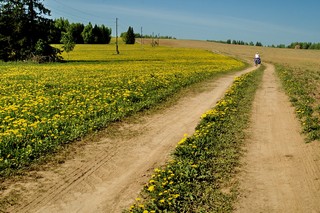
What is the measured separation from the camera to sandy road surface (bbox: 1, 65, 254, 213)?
20.2 ft

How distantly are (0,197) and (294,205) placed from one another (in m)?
5.81

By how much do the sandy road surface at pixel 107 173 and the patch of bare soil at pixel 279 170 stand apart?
89.3 inches

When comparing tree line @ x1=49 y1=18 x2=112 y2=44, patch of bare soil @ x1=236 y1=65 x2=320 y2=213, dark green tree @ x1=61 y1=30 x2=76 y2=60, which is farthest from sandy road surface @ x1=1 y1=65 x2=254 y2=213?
tree line @ x1=49 y1=18 x2=112 y2=44

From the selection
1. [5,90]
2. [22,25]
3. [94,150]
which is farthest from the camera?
[22,25]

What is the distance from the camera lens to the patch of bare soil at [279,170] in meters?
6.24

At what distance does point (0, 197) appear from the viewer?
20.8 feet

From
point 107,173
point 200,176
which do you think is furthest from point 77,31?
point 200,176

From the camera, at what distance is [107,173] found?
7.59 meters

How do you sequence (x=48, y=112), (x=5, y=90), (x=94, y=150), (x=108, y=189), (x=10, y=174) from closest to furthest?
(x=108, y=189) < (x=10, y=174) < (x=94, y=150) < (x=48, y=112) < (x=5, y=90)

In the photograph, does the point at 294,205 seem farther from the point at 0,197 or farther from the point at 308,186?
the point at 0,197

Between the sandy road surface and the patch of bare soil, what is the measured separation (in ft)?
7.44

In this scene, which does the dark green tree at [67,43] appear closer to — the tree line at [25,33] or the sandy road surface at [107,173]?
the tree line at [25,33]

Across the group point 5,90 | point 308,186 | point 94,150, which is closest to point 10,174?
point 94,150

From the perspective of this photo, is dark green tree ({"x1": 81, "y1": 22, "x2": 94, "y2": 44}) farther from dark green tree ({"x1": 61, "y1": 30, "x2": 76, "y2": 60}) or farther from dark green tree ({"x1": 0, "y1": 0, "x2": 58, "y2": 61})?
dark green tree ({"x1": 0, "y1": 0, "x2": 58, "y2": 61})
